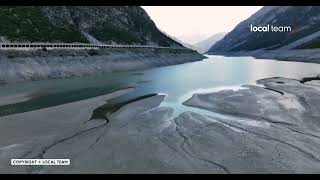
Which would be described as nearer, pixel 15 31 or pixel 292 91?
pixel 292 91

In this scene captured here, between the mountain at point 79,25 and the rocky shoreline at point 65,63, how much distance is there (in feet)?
55.2

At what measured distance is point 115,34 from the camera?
466 ft

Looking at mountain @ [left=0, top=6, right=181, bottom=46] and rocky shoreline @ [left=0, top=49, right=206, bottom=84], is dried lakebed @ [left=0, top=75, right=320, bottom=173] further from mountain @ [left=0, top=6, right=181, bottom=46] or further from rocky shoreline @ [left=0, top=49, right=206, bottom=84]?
mountain @ [left=0, top=6, right=181, bottom=46]

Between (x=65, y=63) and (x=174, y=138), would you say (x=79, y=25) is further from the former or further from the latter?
(x=174, y=138)

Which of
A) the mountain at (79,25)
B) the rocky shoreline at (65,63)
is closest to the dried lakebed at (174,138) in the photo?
the rocky shoreline at (65,63)

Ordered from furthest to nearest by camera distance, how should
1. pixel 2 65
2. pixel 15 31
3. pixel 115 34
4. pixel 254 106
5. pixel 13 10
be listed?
pixel 115 34, pixel 13 10, pixel 15 31, pixel 2 65, pixel 254 106

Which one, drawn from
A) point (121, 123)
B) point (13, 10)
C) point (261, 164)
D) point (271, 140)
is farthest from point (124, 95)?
point (13, 10)

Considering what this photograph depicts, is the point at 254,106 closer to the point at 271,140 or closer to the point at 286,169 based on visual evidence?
the point at 271,140

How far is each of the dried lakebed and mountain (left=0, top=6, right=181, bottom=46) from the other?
221ft

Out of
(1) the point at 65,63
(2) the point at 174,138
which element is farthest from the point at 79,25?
(2) the point at 174,138

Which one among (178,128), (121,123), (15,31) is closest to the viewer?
(178,128)

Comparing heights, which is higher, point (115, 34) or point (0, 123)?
point (115, 34)

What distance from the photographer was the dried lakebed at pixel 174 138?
18609 mm

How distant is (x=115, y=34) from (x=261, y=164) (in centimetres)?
12974
